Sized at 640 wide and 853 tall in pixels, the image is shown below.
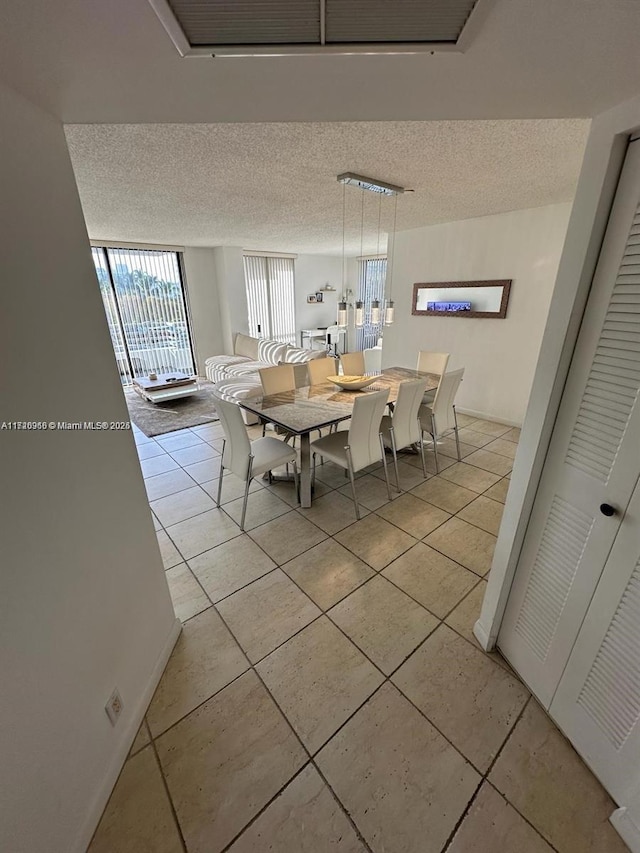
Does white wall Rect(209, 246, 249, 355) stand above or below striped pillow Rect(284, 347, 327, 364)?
above

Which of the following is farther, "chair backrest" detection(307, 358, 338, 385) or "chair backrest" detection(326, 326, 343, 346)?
"chair backrest" detection(326, 326, 343, 346)

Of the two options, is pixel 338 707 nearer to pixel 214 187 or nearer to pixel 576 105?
pixel 576 105

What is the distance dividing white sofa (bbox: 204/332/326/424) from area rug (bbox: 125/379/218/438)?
0.35 metres

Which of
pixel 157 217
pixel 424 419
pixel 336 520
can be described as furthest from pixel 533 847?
pixel 157 217

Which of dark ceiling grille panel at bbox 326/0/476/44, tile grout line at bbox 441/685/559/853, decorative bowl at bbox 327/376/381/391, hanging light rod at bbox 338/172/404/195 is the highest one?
hanging light rod at bbox 338/172/404/195

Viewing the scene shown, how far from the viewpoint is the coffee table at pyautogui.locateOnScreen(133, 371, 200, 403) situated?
5000 millimetres

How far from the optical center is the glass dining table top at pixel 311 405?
2.41 m

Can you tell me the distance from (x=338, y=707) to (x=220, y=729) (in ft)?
1.58

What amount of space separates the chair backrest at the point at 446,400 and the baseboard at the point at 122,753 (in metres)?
2.59

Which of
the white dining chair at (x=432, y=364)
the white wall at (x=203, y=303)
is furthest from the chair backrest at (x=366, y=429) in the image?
the white wall at (x=203, y=303)

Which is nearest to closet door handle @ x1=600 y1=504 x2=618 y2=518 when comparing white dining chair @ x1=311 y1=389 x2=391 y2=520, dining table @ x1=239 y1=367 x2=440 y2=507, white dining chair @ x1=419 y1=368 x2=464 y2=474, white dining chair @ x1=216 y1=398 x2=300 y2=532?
white dining chair @ x1=311 y1=389 x2=391 y2=520

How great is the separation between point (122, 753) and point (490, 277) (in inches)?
200

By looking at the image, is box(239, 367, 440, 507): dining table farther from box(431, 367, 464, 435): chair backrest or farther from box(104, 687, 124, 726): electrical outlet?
box(104, 687, 124, 726): electrical outlet

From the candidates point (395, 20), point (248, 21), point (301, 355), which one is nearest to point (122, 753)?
point (248, 21)
